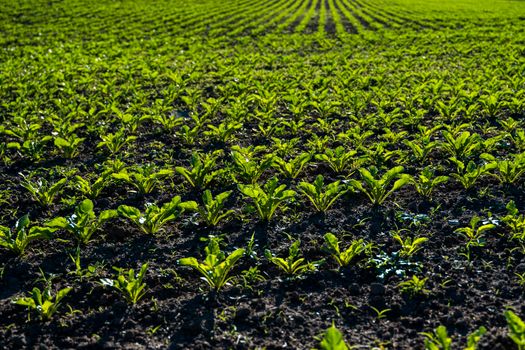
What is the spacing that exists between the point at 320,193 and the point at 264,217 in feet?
2.29

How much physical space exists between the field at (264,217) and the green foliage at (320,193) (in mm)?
25

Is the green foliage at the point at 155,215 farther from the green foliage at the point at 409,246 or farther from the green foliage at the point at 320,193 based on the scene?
the green foliage at the point at 409,246

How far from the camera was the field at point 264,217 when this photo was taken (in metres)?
3.84

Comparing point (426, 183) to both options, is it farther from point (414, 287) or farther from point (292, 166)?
point (414, 287)

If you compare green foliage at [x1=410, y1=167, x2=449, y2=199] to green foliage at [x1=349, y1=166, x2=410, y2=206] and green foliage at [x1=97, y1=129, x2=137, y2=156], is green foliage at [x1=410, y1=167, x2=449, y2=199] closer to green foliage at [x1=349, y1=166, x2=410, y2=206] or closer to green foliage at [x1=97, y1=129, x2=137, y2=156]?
green foliage at [x1=349, y1=166, x2=410, y2=206]

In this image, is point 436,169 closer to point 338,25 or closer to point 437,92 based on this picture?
point 437,92

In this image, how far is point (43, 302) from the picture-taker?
3.98 m

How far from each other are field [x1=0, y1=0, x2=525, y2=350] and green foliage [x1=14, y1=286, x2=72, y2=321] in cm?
2

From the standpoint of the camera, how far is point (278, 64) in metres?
14.6

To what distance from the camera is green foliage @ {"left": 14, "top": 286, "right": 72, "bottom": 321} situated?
3859mm

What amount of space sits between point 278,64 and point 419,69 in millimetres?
3976

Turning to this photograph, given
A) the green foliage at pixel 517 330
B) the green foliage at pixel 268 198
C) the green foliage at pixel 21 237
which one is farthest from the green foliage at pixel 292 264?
the green foliage at pixel 21 237

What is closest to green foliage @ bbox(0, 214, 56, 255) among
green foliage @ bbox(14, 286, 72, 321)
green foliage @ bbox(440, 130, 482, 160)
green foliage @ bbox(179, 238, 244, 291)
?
green foliage @ bbox(14, 286, 72, 321)

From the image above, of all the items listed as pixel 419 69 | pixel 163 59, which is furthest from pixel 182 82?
pixel 419 69
